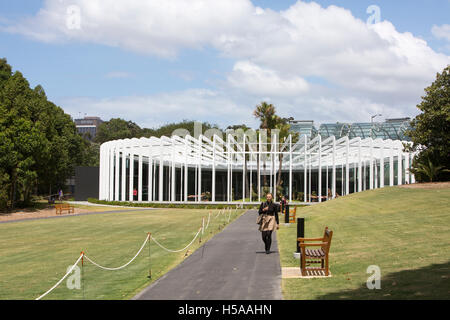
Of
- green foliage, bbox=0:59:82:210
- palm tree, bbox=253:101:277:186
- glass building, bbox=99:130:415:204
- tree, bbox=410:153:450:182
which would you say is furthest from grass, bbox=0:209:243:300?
palm tree, bbox=253:101:277:186

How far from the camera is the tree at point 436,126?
26.0 m

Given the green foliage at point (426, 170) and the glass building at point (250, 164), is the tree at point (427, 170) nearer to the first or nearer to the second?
the green foliage at point (426, 170)

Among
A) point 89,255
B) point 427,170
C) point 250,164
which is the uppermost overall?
point 250,164

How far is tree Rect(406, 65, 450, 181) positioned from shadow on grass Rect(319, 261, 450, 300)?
1901 cm

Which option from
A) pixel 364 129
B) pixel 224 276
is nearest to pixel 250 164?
pixel 364 129

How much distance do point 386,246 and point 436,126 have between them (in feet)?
54.3

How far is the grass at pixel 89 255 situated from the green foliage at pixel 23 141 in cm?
1332

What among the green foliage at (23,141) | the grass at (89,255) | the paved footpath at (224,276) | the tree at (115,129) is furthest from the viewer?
the tree at (115,129)

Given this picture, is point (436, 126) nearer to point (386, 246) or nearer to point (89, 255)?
point (386, 246)

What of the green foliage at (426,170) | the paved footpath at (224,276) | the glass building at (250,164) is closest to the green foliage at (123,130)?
the glass building at (250,164)

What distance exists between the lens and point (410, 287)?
785cm

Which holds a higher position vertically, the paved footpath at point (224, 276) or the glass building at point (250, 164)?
the glass building at point (250, 164)
